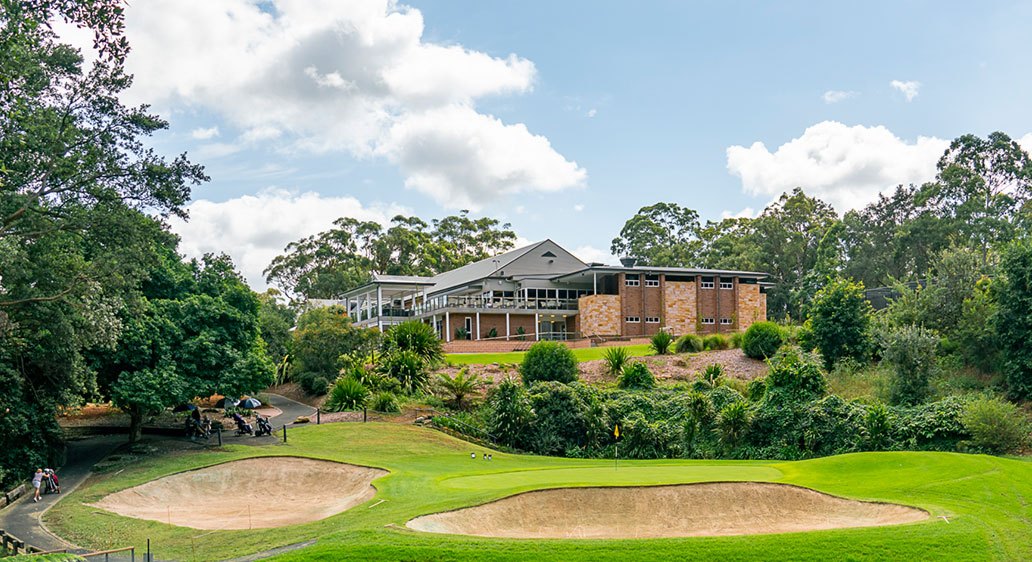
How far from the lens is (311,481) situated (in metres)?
25.5

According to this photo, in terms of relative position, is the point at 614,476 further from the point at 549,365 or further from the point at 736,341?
the point at 736,341

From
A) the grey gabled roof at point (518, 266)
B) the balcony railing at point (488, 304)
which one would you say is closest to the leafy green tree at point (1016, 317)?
the balcony railing at point (488, 304)

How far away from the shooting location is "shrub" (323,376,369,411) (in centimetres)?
3806

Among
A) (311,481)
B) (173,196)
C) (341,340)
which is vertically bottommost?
(311,481)

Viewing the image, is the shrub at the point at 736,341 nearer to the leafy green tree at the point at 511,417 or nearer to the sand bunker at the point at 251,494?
the leafy green tree at the point at 511,417

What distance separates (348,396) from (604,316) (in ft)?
88.1

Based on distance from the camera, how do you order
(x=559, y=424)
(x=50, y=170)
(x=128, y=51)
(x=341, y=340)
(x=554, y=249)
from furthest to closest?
(x=554, y=249)
(x=341, y=340)
(x=559, y=424)
(x=50, y=170)
(x=128, y=51)

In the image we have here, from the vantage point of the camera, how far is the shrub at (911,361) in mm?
31141

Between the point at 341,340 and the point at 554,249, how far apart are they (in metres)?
28.6

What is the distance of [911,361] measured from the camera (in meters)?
31.4

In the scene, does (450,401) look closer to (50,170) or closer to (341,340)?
(341,340)

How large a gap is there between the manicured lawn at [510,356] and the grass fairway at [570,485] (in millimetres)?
17444

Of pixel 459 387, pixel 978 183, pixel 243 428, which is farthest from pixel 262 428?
pixel 978 183

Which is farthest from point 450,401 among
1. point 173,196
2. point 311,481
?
point 173,196
